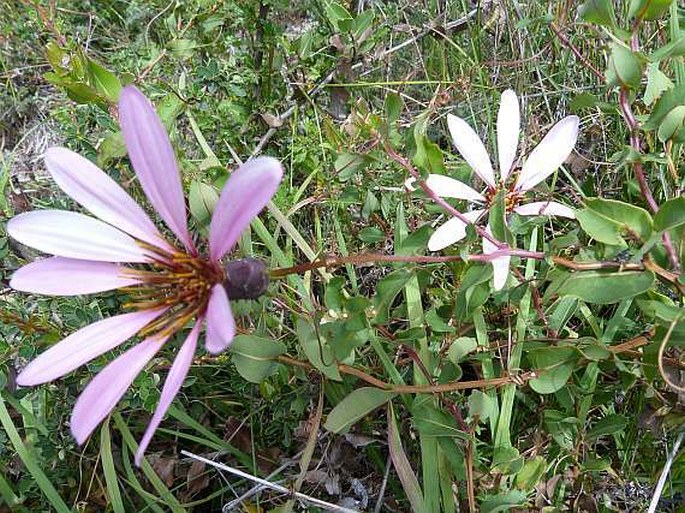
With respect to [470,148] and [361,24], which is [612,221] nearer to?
[470,148]

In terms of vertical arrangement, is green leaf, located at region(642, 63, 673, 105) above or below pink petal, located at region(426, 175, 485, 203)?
above

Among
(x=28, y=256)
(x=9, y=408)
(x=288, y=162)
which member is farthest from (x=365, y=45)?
(x=9, y=408)

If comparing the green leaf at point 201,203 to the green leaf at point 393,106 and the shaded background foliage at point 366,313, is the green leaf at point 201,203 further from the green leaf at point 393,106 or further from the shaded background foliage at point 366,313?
the green leaf at point 393,106

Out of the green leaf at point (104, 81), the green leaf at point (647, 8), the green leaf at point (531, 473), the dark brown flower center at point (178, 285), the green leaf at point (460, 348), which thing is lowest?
the green leaf at point (531, 473)

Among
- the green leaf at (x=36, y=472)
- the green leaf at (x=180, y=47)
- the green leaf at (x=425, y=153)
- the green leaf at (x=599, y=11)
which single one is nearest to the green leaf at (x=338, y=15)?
the green leaf at (x=180, y=47)

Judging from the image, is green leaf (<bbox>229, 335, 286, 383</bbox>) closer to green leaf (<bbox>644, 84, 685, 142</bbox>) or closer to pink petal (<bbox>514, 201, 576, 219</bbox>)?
pink petal (<bbox>514, 201, 576, 219</bbox>)

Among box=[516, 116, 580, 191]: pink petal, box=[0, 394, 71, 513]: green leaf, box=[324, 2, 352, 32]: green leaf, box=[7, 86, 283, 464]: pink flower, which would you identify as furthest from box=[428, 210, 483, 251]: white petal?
box=[0, 394, 71, 513]: green leaf

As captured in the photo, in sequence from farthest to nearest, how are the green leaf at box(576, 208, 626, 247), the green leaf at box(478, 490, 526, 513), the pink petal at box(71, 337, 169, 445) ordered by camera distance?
the green leaf at box(478, 490, 526, 513) < the green leaf at box(576, 208, 626, 247) < the pink petal at box(71, 337, 169, 445)

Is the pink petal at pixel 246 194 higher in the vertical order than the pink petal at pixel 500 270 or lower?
higher
